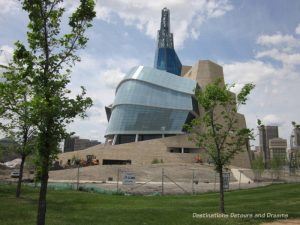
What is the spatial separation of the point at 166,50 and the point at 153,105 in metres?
52.0

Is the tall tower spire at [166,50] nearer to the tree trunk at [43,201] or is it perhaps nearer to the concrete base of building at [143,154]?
the concrete base of building at [143,154]

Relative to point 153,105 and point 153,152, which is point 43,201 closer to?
point 153,152

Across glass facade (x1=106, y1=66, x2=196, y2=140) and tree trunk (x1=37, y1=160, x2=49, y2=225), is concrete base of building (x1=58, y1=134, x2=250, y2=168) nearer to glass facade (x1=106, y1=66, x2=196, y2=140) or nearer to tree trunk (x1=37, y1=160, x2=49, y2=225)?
glass facade (x1=106, y1=66, x2=196, y2=140)

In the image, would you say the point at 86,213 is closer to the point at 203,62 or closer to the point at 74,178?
the point at 74,178

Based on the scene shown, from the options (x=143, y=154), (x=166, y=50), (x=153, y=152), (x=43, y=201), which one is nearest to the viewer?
(x=43, y=201)

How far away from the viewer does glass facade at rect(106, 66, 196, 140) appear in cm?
10319

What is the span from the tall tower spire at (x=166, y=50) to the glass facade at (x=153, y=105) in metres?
39.0

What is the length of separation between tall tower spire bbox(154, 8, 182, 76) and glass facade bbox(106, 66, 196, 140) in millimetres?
38973

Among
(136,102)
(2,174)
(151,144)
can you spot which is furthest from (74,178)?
(136,102)

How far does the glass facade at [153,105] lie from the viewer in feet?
339

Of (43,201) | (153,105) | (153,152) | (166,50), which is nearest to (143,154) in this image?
(153,152)

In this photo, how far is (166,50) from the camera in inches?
→ 5842

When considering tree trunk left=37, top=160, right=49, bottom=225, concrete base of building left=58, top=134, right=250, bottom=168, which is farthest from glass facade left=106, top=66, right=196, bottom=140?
tree trunk left=37, top=160, right=49, bottom=225

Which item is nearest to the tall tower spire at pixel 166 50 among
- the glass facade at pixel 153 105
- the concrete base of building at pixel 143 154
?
the glass facade at pixel 153 105
